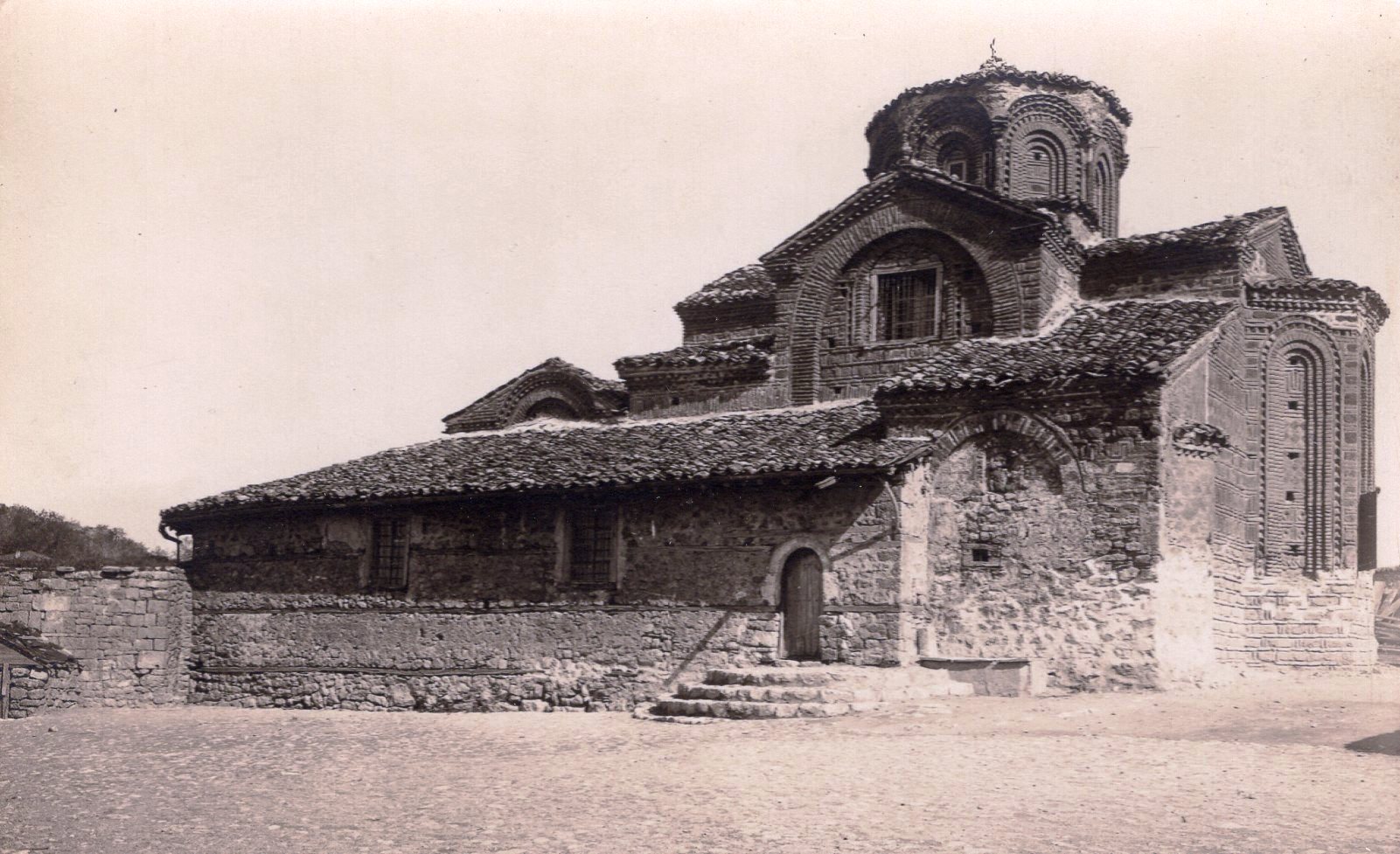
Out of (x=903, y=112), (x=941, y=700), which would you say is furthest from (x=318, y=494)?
(x=903, y=112)

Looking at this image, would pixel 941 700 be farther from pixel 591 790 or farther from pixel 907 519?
pixel 591 790

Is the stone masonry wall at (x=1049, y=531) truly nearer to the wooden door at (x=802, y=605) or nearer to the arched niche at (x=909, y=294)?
the wooden door at (x=802, y=605)

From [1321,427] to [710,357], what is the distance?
32.8 feet

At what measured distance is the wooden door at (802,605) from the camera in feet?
59.6

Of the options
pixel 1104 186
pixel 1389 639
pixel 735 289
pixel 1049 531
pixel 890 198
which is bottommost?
pixel 1389 639

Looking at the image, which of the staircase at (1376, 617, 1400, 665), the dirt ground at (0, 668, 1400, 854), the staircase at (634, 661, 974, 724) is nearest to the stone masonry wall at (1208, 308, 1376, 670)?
the dirt ground at (0, 668, 1400, 854)

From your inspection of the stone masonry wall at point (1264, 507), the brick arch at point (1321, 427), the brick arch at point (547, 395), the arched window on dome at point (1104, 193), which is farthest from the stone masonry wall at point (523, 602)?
the arched window on dome at point (1104, 193)

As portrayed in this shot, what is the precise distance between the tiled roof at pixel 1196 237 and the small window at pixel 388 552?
11897mm

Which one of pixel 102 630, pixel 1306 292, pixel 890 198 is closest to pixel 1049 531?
pixel 890 198

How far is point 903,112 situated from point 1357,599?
11.4m

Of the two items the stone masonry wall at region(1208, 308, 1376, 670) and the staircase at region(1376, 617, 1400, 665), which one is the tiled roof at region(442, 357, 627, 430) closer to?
the stone masonry wall at region(1208, 308, 1376, 670)

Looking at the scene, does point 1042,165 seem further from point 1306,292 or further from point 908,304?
point 1306,292

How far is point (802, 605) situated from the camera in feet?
59.9

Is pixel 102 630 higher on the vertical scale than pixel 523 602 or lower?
lower
